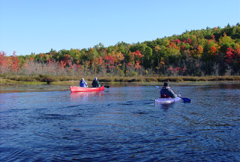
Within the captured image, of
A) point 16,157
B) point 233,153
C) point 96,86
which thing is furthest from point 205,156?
point 96,86

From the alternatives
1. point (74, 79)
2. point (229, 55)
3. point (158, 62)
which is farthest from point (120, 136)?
point (158, 62)

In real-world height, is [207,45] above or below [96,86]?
above

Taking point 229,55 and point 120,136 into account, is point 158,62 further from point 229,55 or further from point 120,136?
point 120,136

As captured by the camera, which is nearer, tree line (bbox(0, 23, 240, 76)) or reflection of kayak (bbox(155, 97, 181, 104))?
reflection of kayak (bbox(155, 97, 181, 104))

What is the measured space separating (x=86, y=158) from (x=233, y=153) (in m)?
4.26

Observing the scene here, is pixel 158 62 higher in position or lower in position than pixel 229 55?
lower

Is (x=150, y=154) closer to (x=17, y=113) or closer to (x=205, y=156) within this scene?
(x=205, y=156)

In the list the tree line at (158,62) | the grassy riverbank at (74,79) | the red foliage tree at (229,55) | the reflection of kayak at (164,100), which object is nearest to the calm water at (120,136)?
the reflection of kayak at (164,100)

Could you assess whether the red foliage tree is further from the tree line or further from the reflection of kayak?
the reflection of kayak

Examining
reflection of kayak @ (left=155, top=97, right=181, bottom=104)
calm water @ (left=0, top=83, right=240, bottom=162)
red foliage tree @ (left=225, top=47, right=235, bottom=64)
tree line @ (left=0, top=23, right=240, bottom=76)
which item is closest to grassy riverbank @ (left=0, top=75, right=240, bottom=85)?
tree line @ (left=0, top=23, right=240, bottom=76)

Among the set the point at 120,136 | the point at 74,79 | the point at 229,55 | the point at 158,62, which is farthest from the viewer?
the point at 158,62

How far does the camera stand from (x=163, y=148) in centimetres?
763

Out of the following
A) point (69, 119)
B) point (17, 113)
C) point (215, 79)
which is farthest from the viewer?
point (215, 79)

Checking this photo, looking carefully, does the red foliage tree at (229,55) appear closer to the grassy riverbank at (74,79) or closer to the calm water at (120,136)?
the grassy riverbank at (74,79)
